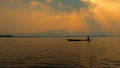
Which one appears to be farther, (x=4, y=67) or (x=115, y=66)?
(x=115, y=66)

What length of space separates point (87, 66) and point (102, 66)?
2.62 meters

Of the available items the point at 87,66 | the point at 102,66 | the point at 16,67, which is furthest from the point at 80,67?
the point at 16,67

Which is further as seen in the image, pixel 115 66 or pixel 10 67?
pixel 115 66

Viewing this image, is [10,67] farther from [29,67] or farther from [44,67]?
[44,67]

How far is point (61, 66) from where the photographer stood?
3706 centimetres

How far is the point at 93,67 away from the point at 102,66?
6.65ft

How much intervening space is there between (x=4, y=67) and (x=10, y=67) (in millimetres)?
956

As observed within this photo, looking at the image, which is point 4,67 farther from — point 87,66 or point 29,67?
point 87,66

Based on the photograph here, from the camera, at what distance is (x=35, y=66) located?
3700 cm

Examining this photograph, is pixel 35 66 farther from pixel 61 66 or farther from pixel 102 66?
pixel 102 66

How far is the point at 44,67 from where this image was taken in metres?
36.1

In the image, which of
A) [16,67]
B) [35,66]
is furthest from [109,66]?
[16,67]

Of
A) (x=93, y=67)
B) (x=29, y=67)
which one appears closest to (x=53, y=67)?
(x=29, y=67)

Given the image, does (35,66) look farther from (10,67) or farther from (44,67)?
(10,67)
